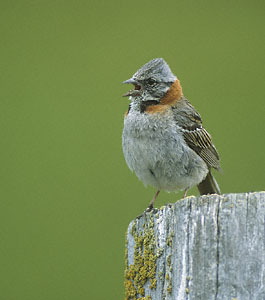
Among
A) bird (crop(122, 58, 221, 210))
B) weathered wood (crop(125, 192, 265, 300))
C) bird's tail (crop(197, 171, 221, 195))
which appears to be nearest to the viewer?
weathered wood (crop(125, 192, 265, 300))

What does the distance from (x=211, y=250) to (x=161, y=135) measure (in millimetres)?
2371

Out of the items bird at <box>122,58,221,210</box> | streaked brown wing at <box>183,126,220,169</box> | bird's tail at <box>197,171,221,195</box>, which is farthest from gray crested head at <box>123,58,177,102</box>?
bird's tail at <box>197,171,221,195</box>

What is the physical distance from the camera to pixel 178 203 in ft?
7.99

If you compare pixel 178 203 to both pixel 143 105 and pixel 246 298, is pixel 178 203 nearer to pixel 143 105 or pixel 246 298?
pixel 246 298

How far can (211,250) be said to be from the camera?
2199 mm

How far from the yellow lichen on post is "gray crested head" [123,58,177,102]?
2058 millimetres

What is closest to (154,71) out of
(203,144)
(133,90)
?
(133,90)

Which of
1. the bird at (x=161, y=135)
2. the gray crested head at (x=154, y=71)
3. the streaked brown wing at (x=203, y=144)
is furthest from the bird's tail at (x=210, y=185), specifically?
the gray crested head at (x=154, y=71)

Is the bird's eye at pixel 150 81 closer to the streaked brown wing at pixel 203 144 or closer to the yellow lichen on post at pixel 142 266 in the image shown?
the streaked brown wing at pixel 203 144

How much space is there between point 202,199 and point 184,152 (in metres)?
2.21

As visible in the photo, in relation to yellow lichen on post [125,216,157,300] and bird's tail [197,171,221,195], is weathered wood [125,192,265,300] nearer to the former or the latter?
yellow lichen on post [125,216,157,300]

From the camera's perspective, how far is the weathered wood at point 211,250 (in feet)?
6.91

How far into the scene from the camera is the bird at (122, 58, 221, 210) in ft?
14.7

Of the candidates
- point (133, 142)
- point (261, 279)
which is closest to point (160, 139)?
point (133, 142)
